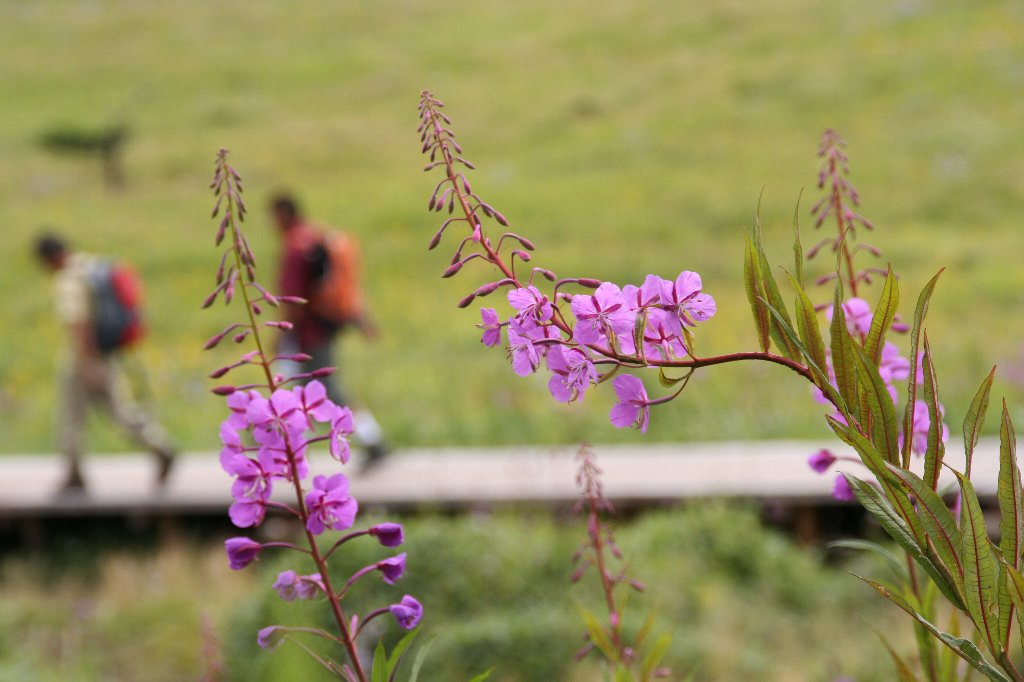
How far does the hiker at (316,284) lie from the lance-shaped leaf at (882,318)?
5.57 m

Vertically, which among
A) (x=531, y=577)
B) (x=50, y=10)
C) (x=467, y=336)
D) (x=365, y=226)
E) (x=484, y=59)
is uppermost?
(x=50, y=10)

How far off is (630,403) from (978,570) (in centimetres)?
38

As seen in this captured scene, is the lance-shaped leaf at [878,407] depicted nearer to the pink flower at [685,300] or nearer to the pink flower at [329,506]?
the pink flower at [685,300]

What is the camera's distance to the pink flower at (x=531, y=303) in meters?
1.12

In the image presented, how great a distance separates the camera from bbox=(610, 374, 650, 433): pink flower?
3.93 feet

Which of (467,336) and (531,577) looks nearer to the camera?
(531,577)

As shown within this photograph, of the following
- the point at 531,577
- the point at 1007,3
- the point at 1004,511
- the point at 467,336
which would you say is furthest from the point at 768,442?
the point at 1007,3

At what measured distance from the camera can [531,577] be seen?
18.8ft

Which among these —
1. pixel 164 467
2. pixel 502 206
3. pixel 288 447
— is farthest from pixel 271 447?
pixel 502 206

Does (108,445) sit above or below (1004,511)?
below

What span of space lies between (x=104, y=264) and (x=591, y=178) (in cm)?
1634

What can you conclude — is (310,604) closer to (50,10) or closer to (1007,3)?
(1007,3)

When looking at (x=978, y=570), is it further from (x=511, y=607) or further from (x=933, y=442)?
(x=511, y=607)

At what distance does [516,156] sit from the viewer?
25.0m
